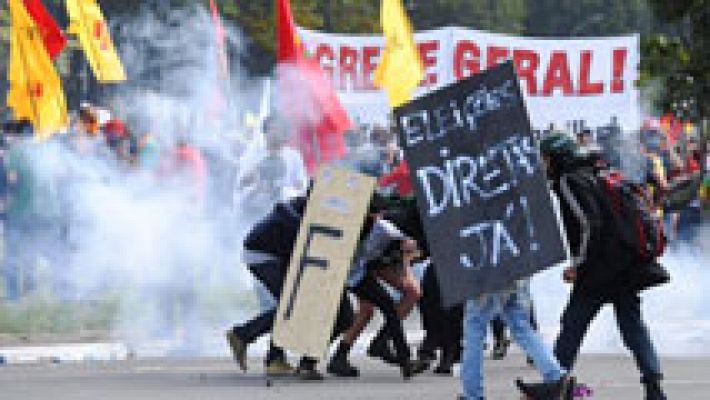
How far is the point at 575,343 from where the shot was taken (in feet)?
34.3

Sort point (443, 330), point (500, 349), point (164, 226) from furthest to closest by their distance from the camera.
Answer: point (164, 226) → point (500, 349) → point (443, 330)

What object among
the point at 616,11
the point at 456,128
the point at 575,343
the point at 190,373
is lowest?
the point at 616,11

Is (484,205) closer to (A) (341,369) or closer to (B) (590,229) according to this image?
(B) (590,229)

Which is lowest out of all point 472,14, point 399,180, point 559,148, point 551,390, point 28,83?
point 472,14

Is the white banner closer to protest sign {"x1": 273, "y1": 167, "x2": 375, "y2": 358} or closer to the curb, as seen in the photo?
the curb

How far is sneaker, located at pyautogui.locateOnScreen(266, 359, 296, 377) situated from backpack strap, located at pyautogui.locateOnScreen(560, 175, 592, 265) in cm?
303

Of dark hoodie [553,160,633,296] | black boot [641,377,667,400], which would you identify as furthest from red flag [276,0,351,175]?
black boot [641,377,667,400]

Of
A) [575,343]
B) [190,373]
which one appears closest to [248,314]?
[190,373]

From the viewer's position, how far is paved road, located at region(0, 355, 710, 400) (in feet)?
37.9

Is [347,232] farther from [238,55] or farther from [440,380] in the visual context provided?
[238,55]

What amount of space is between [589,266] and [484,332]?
2.18ft

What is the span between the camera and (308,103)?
19.6 meters

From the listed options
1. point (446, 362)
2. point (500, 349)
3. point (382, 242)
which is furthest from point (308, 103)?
point (382, 242)

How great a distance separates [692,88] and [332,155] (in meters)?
4.12
